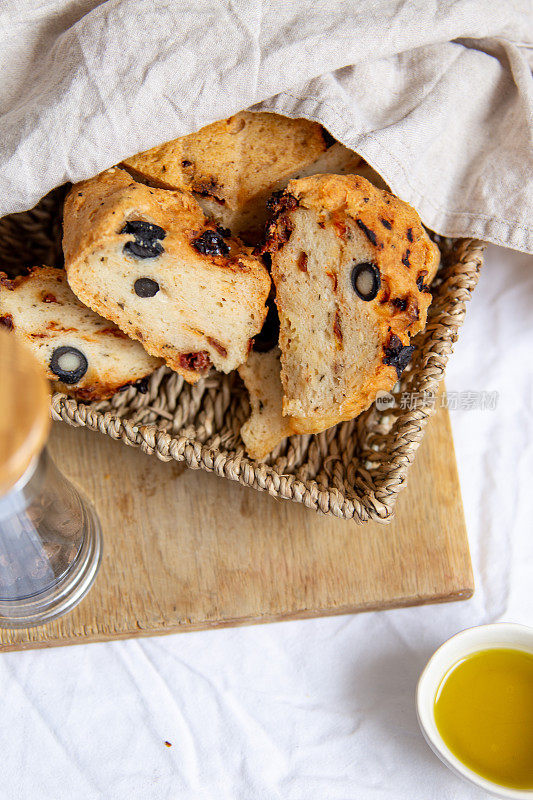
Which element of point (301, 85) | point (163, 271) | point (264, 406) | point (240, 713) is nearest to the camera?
point (163, 271)

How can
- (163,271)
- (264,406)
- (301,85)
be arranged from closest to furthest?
1. (163,271)
2. (301,85)
3. (264,406)

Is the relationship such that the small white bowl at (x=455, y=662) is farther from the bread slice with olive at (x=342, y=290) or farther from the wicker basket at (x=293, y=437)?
the bread slice with olive at (x=342, y=290)

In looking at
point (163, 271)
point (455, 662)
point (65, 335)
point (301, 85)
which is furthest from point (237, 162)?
point (455, 662)

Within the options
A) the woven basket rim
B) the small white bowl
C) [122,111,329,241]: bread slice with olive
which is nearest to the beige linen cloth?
[122,111,329,241]: bread slice with olive

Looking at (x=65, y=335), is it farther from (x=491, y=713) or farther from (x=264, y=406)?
(x=491, y=713)

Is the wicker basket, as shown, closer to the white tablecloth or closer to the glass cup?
the glass cup
